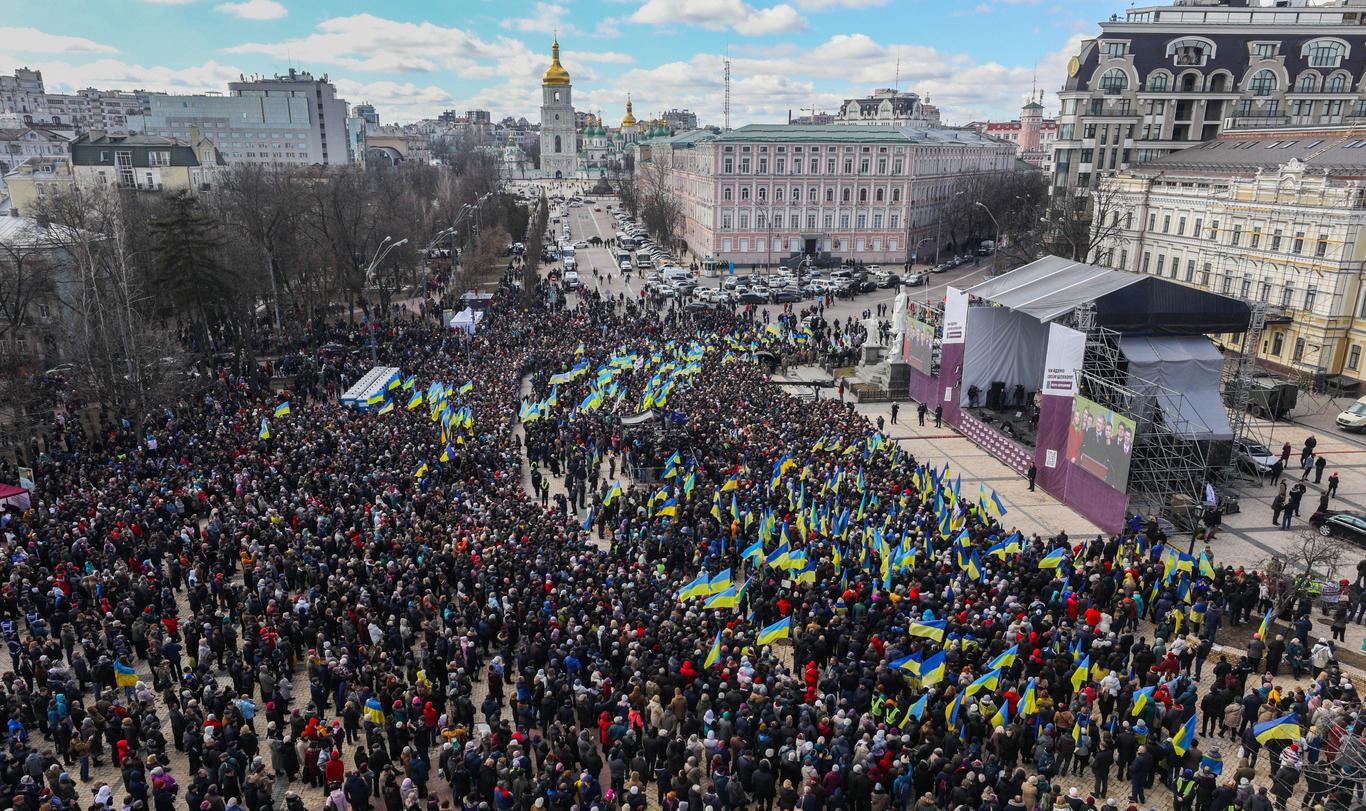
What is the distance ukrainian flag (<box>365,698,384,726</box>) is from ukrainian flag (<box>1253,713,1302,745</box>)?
12.2 meters

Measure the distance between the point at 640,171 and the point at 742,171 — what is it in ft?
154

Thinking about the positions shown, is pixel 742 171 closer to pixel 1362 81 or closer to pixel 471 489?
pixel 1362 81

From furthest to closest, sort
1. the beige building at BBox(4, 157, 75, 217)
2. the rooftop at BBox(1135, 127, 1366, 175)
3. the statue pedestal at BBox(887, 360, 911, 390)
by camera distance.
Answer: the beige building at BBox(4, 157, 75, 217)
the rooftop at BBox(1135, 127, 1366, 175)
the statue pedestal at BBox(887, 360, 911, 390)

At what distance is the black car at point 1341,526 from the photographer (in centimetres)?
2106

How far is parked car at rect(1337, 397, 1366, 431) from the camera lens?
3000cm

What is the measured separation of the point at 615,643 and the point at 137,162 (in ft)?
263

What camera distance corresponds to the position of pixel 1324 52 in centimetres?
Result: 5681

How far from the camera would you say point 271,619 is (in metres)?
15.1

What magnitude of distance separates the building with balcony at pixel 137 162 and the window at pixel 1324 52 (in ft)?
265

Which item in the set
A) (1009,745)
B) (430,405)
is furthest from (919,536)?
(430,405)

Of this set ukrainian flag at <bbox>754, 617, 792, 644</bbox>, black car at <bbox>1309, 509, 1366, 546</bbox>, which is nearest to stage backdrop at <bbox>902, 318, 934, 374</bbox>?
black car at <bbox>1309, 509, 1366, 546</bbox>

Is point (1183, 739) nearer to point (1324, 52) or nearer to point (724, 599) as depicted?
point (724, 599)

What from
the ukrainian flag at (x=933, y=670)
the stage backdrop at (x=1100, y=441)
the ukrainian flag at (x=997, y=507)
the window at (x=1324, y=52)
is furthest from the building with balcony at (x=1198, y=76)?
the ukrainian flag at (x=933, y=670)

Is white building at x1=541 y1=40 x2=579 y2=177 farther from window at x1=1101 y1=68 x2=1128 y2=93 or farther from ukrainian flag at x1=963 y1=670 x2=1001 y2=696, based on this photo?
ukrainian flag at x1=963 y1=670 x2=1001 y2=696
